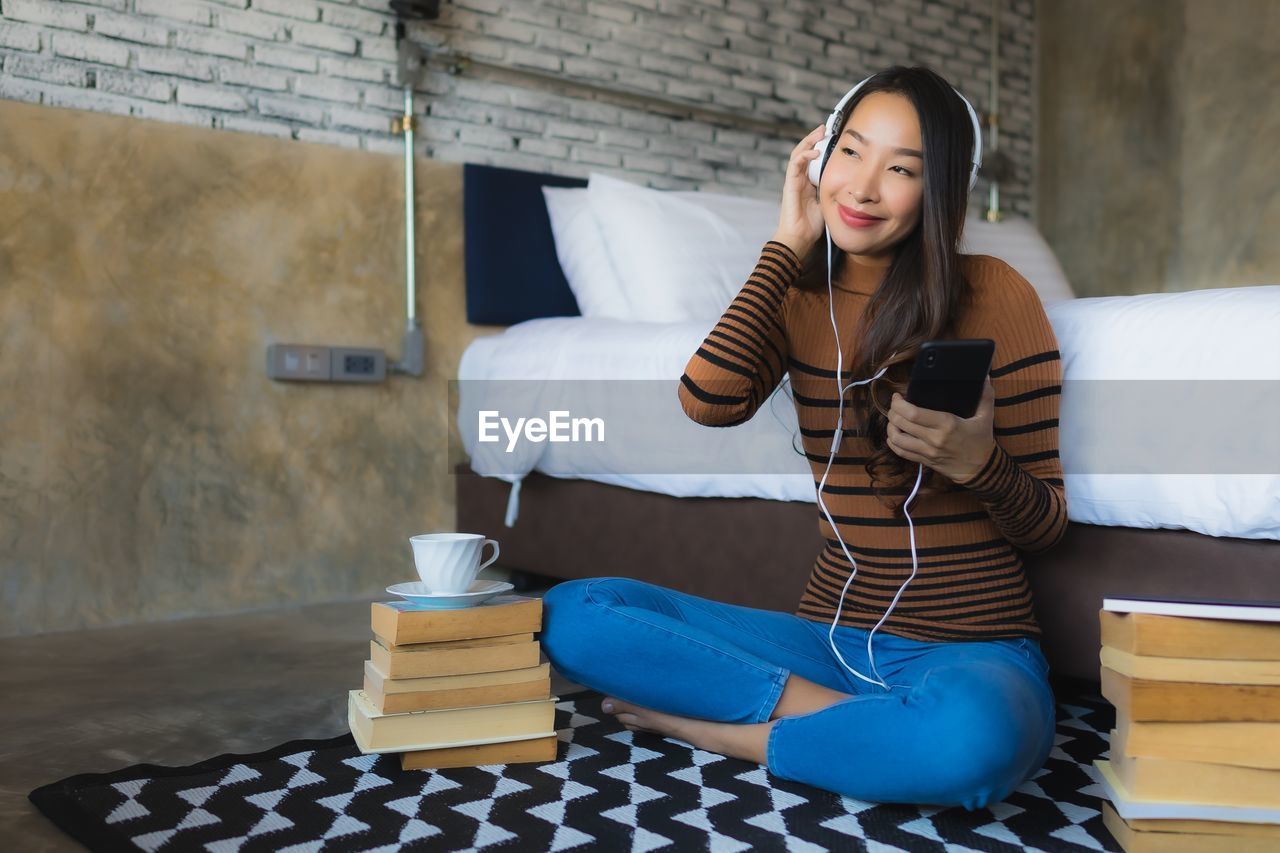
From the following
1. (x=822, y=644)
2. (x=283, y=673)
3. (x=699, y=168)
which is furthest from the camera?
(x=699, y=168)

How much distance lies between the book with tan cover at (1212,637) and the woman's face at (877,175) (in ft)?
1.99

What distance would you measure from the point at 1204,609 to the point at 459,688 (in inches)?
35.8

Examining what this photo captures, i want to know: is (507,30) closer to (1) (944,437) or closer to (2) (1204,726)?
(1) (944,437)

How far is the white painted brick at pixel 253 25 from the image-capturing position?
2760 millimetres

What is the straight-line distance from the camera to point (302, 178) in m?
2.86

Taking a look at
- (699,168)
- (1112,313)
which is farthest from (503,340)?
(1112,313)

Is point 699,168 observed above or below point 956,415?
above

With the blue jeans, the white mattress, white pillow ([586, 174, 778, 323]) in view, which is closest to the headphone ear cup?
the white mattress

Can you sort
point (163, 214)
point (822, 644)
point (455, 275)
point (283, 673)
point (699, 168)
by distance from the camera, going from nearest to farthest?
point (822, 644), point (283, 673), point (163, 214), point (455, 275), point (699, 168)

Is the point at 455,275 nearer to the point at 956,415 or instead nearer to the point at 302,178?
the point at 302,178

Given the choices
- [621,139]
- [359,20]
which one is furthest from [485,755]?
[621,139]

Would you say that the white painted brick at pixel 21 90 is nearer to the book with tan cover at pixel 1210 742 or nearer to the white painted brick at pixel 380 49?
the white painted brick at pixel 380 49

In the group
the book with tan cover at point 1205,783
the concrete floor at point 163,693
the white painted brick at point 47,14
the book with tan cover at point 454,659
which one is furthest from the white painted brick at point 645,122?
the book with tan cover at point 1205,783

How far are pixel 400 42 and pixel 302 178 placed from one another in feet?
1.53
